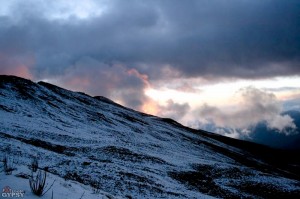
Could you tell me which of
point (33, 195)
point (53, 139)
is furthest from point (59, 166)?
point (33, 195)

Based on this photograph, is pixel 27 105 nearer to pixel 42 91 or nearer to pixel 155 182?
pixel 42 91

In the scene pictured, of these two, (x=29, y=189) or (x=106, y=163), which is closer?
(x=29, y=189)

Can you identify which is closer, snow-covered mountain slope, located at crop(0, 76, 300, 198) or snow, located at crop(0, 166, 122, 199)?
snow, located at crop(0, 166, 122, 199)

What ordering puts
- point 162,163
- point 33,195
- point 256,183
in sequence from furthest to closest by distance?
point 162,163, point 256,183, point 33,195

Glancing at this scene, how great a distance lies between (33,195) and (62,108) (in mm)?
76748

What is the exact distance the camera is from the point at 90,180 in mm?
27438

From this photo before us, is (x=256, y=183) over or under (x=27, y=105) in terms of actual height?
under

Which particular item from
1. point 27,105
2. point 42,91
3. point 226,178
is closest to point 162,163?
point 226,178

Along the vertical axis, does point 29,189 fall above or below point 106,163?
above

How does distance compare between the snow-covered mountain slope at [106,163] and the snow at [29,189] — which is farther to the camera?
the snow-covered mountain slope at [106,163]

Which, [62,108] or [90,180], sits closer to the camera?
[90,180]

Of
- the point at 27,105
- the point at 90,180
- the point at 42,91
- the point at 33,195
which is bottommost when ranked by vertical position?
the point at 90,180

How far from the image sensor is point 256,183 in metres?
41.5

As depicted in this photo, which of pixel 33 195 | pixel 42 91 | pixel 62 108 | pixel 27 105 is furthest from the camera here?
pixel 42 91
